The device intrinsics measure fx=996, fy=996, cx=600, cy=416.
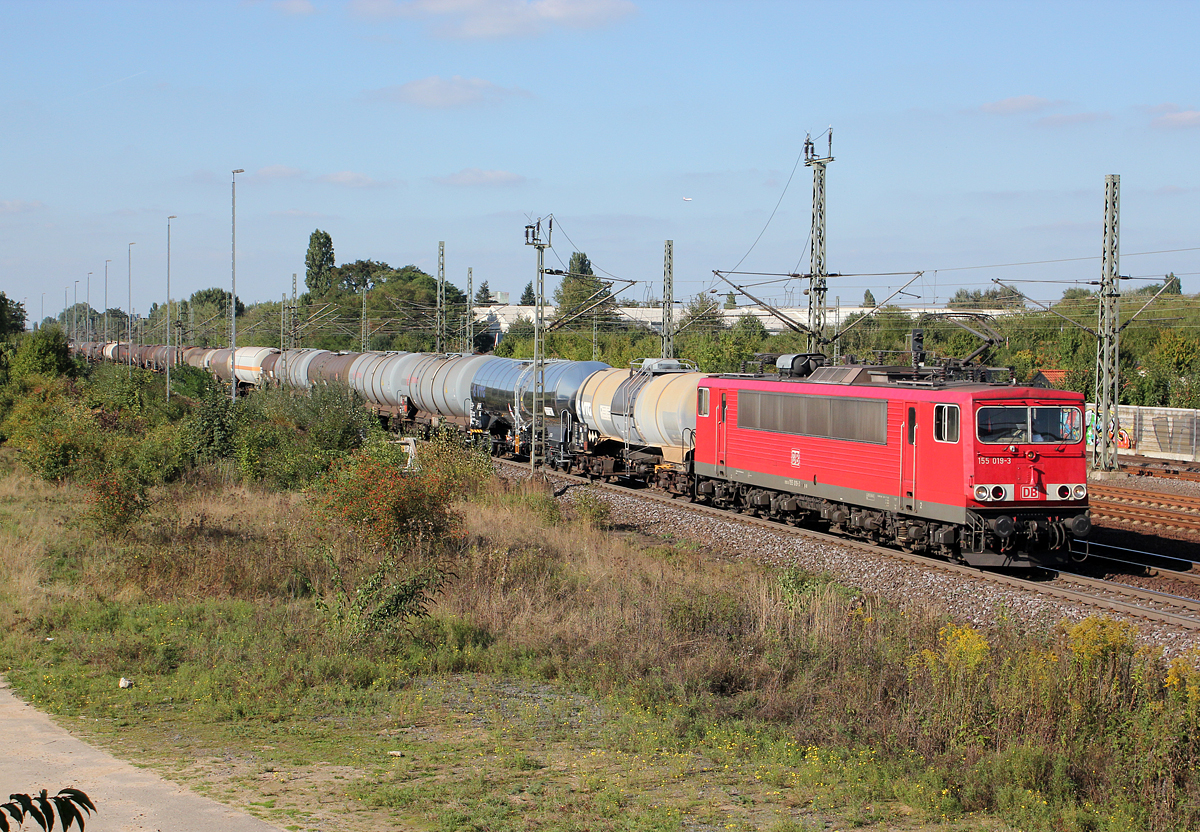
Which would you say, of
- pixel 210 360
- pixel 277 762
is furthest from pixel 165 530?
pixel 210 360

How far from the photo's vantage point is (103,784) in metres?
7.80

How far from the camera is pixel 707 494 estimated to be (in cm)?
2498

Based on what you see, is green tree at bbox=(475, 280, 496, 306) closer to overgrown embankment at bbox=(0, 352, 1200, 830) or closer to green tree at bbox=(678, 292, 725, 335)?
green tree at bbox=(678, 292, 725, 335)

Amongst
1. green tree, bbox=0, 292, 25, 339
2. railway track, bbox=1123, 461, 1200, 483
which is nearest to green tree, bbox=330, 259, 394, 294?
green tree, bbox=0, 292, 25, 339

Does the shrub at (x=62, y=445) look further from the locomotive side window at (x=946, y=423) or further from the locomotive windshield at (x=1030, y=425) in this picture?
the locomotive windshield at (x=1030, y=425)

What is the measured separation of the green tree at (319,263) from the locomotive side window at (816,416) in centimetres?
12434

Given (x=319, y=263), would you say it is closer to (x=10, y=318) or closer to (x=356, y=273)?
(x=356, y=273)

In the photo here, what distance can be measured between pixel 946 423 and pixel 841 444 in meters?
2.91

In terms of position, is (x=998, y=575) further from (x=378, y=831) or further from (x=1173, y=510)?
(x=378, y=831)

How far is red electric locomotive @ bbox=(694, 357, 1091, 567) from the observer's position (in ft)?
53.3

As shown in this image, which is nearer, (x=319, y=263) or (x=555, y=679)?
(x=555, y=679)

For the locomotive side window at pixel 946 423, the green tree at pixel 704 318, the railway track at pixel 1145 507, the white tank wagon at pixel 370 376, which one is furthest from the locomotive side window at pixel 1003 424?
the green tree at pixel 704 318

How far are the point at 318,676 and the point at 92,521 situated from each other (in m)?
10.2

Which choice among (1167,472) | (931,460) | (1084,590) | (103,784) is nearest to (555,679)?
(103,784)
